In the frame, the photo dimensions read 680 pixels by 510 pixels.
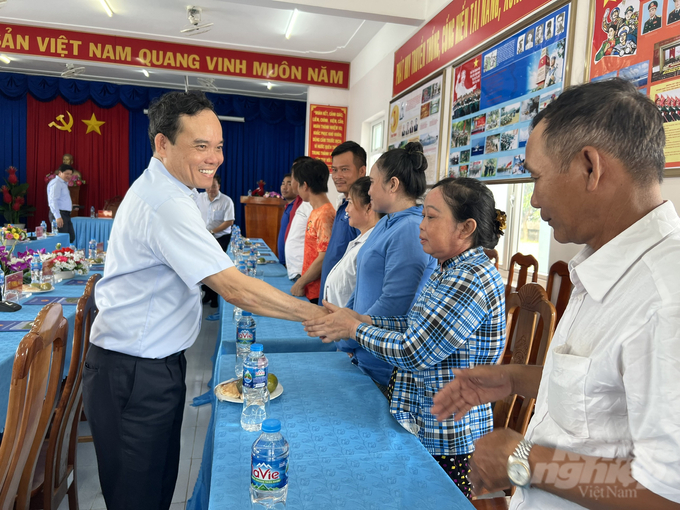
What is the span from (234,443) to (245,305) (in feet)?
1.61

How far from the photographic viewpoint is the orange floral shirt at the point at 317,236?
2908 mm

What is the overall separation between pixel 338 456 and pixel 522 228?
2.84m

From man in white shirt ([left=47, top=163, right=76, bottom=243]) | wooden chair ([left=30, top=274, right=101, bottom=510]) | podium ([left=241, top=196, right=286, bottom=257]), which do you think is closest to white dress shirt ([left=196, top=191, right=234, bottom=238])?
podium ([left=241, top=196, right=286, bottom=257])

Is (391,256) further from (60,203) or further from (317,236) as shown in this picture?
(60,203)

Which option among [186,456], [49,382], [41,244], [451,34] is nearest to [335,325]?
[49,382]

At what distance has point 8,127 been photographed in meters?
9.64

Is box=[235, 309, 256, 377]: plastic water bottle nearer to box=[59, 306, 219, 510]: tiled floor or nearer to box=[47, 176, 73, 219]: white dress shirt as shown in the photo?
box=[59, 306, 219, 510]: tiled floor

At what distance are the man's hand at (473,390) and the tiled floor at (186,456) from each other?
1547mm

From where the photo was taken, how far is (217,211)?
641 cm

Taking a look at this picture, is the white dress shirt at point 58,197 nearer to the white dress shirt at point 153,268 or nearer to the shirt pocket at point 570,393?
the white dress shirt at point 153,268

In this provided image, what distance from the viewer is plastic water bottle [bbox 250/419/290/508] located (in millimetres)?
889

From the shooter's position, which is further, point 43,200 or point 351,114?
point 43,200

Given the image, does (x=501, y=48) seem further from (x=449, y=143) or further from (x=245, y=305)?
(x=245, y=305)

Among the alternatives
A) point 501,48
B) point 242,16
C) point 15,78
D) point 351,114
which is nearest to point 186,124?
point 501,48
